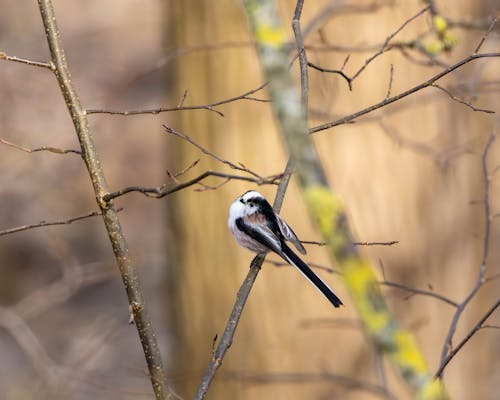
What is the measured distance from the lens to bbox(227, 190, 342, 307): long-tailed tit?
2357 millimetres

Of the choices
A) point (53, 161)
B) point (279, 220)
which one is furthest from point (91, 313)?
point (279, 220)

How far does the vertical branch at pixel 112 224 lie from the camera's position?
Result: 1815 millimetres

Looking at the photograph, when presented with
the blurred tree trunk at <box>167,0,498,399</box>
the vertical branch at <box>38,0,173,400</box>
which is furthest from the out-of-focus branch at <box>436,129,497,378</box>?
the blurred tree trunk at <box>167,0,498,399</box>

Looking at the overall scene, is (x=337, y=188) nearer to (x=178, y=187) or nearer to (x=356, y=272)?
(x=178, y=187)

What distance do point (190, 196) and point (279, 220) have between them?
1572 millimetres

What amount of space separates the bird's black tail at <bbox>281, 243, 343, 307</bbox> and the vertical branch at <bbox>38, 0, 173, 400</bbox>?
1.76ft

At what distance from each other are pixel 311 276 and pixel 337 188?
135cm

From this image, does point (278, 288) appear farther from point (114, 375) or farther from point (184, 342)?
point (114, 375)

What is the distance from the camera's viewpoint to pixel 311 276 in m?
2.25

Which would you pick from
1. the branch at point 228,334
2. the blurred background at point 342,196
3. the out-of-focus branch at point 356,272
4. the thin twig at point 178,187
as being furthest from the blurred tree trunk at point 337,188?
the out-of-focus branch at point 356,272

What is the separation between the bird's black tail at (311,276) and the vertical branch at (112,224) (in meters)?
0.54

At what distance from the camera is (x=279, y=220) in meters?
2.37

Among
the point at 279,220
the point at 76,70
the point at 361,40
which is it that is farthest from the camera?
the point at 76,70

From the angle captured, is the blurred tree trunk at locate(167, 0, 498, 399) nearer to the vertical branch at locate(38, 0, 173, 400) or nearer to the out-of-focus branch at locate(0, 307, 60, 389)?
the out-of-focus branch at locate(0, 307, 60, 389)
